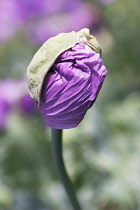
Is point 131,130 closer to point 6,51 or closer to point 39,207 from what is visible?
point 39,207

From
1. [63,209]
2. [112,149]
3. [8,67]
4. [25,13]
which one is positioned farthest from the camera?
[25,13]

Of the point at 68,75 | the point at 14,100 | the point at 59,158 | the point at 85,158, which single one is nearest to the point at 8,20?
the point at 14,100

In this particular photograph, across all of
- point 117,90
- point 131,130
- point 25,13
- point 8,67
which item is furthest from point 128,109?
point 25,13

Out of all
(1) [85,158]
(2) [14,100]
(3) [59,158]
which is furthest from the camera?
(2) [14,100]

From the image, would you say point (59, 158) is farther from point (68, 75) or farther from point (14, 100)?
point (14, 100)

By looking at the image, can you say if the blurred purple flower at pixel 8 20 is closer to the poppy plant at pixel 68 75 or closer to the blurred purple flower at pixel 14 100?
the blurred purple flower at pixel 14 100

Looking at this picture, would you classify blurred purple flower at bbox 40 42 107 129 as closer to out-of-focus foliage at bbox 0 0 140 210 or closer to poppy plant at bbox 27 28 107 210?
poppy plant at bbox 27 28 107 210
